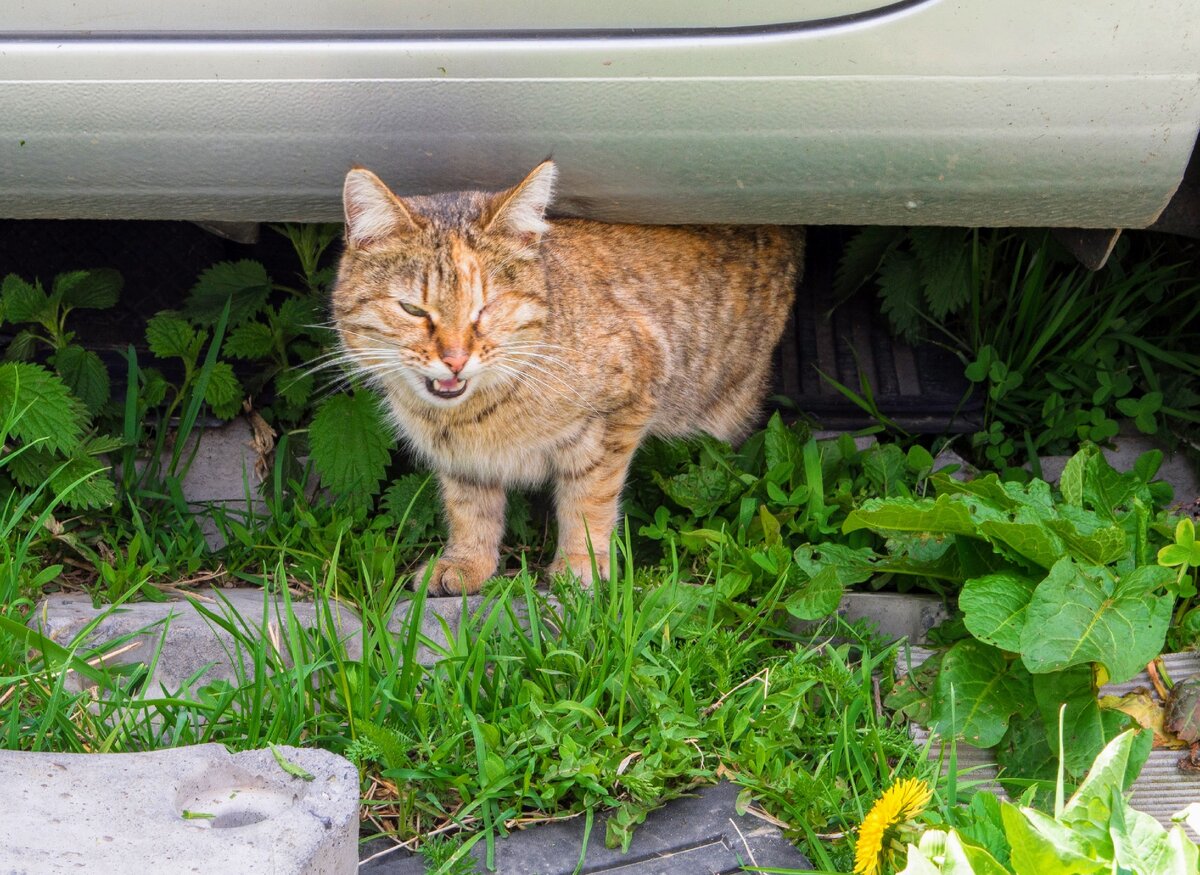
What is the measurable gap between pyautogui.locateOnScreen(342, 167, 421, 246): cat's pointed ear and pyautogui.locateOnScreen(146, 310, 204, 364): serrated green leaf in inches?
32.0

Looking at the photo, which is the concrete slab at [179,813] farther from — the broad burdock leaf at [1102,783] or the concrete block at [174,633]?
the broad burdock leaf at [1102,783]

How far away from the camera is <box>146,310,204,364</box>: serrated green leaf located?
3.42 meters

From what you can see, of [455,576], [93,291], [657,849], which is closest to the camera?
[657,849]

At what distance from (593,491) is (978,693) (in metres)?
1.14

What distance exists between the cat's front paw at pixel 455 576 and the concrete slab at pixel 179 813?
1.07 meters

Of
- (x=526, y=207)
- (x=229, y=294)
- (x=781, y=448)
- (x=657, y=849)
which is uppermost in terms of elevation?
(x=526, y=207)

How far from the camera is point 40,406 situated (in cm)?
307

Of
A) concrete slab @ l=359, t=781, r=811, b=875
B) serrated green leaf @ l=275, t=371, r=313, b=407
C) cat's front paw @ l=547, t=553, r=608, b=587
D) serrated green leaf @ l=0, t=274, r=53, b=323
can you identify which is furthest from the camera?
serrated green leaf @ l=275, t=371, r=313, b=407

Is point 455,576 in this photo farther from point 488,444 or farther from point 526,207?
point 526,207

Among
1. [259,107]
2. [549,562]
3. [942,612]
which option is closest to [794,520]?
[942,612]

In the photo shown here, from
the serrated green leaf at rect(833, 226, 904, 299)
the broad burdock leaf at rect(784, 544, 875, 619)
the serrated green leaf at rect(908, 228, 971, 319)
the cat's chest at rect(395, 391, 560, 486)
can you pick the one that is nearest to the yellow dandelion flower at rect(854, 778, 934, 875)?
the broad burdock leaf at rect(784, 544, 875, 619)

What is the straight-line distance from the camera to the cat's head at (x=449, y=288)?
284cm

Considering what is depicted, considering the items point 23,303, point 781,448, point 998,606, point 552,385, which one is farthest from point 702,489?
point 23,303

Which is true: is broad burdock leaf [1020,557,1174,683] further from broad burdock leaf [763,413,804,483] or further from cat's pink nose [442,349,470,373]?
cat's pink nose [442,349,470,373]
